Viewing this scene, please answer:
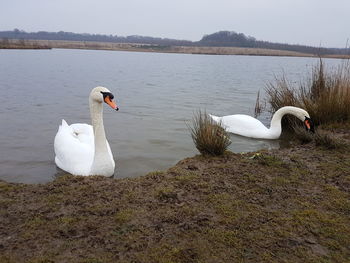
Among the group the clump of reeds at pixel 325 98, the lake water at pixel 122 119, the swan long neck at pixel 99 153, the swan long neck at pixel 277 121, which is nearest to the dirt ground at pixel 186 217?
the swan long neck at pixel 99 153

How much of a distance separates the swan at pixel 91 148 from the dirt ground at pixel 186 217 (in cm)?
74

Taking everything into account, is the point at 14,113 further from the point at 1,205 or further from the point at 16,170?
the point at 1,205

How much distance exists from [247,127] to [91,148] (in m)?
4.12

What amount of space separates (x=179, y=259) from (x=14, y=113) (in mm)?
9607

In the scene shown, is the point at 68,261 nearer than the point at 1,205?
Yes

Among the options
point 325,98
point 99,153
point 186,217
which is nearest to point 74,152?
point 99,153

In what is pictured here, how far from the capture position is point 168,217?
331cm

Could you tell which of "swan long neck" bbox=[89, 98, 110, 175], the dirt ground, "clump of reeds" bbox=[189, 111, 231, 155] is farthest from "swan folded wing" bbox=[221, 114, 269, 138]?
"swan long neck" bbox=[89, 98, 110, 175]

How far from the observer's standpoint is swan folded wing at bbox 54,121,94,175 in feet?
17.8

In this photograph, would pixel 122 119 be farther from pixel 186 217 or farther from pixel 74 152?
pixel 186 217

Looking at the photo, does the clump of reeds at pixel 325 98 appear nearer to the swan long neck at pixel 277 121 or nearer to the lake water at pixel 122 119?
the swan long neck at pixel 277 121

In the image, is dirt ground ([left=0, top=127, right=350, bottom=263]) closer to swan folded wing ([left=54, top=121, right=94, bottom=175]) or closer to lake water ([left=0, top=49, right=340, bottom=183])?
swan folded wing ([left=54, top=121, right=94, bottom=175])

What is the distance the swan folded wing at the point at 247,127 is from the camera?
27.3 feet

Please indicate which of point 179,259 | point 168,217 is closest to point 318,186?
point 168,217
